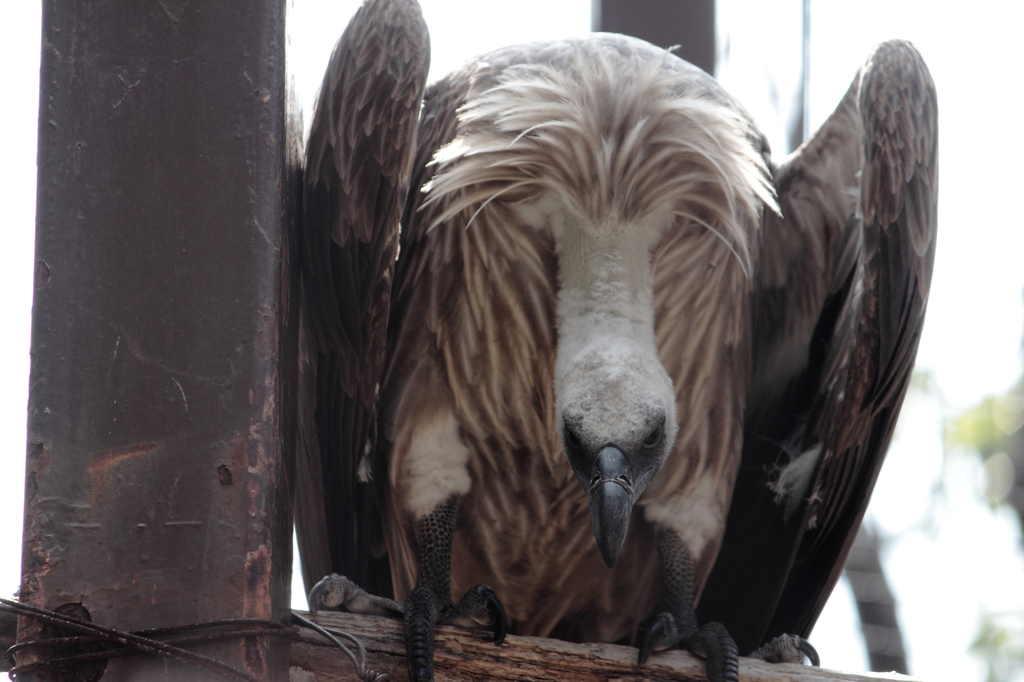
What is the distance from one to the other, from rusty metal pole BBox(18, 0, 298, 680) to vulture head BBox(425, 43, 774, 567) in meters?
0.94

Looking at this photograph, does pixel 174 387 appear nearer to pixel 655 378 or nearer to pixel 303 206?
pixel 303 206

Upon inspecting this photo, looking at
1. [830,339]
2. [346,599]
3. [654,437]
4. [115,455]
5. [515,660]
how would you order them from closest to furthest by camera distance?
1. [115,455]
2. [515,660]
3. [654,437]
4. [346,599]
5. [830,339]

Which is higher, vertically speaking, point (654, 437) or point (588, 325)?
point (588, 325)

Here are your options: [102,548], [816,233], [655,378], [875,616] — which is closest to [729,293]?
[816,233]

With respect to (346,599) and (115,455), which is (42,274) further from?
(346,599)

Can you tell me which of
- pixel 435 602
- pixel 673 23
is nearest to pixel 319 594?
pixel 435 602

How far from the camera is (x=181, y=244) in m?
1.81

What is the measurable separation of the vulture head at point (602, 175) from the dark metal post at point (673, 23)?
1.02m

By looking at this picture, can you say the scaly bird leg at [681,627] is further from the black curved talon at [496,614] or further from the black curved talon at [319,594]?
the black curved talon at [319,594]

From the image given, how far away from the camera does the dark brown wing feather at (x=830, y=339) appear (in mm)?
2863

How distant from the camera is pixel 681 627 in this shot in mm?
2832

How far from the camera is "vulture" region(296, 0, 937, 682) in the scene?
104 inches

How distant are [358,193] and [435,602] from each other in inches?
41.4

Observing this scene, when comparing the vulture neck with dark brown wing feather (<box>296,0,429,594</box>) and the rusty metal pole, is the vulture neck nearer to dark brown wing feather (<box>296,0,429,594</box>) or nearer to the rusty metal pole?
dark brown wing feather (<box>296,0,429,594</box>)
